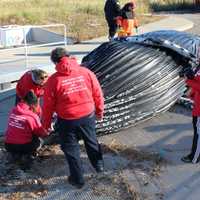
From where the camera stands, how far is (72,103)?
551 centimetres

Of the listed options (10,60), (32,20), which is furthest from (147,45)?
(32,20)

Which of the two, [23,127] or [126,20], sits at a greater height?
[126,20]

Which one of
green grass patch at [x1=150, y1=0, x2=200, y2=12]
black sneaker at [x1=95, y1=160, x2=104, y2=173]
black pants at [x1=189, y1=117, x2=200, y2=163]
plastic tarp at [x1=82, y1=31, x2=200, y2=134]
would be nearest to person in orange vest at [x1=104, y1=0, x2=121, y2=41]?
plastic tarp at [x1=82, y1=31, x2=200, y2=134]

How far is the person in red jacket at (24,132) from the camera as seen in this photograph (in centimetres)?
624

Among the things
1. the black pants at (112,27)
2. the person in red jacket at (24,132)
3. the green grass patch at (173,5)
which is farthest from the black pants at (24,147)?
the green grass patch at (173,5)

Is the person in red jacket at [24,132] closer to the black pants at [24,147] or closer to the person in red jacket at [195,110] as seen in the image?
the black pants at [24,147]

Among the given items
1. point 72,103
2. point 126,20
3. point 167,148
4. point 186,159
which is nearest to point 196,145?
point 186,159

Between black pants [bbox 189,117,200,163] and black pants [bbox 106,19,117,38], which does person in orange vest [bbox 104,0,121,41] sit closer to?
black pants [bbox 106,19,117,38]

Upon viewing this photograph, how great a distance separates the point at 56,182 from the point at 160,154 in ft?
4.94

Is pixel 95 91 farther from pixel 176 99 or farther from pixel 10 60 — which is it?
pixel 10 60

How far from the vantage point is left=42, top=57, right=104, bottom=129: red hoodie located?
5.46 m

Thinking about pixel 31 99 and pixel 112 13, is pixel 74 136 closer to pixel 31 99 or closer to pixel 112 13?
pixel 31 99

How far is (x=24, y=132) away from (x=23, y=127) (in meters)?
0.07

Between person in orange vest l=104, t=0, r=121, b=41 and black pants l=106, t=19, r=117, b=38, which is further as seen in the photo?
black pants l=106, t=19, r=117, b=38
